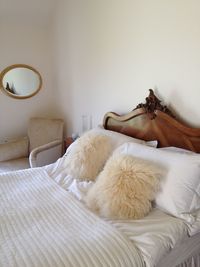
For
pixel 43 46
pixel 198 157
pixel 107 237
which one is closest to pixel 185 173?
pixel 198 157

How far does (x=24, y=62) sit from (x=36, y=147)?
1.15 m

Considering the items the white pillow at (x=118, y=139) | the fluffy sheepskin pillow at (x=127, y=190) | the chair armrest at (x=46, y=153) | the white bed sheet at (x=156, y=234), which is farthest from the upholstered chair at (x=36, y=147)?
the white bed sheet at (x=156, y=234)

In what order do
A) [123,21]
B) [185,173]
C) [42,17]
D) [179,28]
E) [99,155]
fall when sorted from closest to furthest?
[185,173]
[179,28]
[99,155]
[123,21]
[42,17]

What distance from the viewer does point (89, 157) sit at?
6.73 ft

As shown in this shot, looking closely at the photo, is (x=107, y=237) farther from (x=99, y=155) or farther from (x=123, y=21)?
(x=123, y=21)

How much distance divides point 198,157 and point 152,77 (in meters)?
0.86

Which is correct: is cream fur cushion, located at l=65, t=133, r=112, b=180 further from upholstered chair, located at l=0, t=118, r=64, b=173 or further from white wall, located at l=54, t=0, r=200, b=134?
upholstered chair, located at l=0, t=118, r=64, b=173

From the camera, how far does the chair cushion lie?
3002 mm

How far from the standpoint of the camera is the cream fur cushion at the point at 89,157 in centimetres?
202

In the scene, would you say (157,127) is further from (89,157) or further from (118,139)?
(89,157)

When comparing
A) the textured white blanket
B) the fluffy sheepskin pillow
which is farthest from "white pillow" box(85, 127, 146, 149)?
the textured white blanket

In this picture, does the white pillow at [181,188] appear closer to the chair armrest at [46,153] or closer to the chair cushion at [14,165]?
the chair armrest at [46,153]

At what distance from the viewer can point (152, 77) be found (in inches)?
85.4

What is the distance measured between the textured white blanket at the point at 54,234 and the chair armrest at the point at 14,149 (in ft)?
4.59
